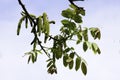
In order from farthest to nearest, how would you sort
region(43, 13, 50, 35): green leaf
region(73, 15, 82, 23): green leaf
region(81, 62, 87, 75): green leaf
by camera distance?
1. region(73, 15, 82, 23): green leaf
2. region(81, 62, 87, 75): green leaf
3. region(43, 13, 50, 35): green leaf

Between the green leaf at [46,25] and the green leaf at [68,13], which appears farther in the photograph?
the green leaf at [68,13]

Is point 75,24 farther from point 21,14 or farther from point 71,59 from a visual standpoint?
point 21,14

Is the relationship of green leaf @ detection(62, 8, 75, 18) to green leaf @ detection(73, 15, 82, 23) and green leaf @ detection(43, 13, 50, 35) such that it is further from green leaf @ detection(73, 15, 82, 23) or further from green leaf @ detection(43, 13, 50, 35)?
green leaf @ detection(43, 13, 50, 35)

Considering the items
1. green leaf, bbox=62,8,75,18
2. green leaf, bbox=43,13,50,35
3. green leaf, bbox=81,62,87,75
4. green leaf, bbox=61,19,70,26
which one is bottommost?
green leaf, bbox=81,62,87,75

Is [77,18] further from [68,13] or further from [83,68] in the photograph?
[83,68]


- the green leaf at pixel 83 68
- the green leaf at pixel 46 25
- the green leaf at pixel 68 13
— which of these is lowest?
the green leaf at pixel 83 68

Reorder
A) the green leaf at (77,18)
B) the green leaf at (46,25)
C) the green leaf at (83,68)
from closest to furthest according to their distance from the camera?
the green leaf at (46,25), the green leaf at (83,68), the green leaf at (77,18)

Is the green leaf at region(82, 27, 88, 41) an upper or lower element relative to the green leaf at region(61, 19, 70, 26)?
lower

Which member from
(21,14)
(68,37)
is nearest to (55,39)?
(68,37)

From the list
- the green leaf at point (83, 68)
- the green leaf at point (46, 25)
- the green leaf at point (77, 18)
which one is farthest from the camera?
the green leaf at point (77, 18)

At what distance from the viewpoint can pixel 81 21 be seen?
3699 mm

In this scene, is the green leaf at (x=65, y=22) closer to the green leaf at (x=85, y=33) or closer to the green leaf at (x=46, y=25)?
the green leaf at (x=85, y=33)

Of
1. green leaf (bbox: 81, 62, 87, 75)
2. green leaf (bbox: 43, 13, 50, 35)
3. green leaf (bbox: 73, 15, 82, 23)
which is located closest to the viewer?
green leaf (bbox: 43, 13, 50, 35)
